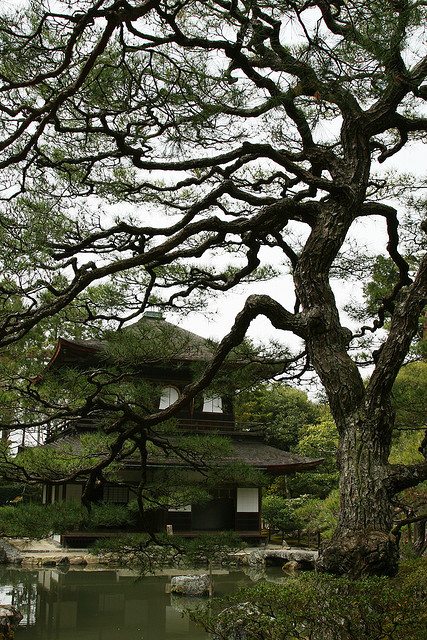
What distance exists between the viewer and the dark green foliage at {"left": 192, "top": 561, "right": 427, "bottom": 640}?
217 cm

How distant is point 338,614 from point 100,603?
6.32 meters

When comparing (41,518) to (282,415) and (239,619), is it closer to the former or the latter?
(239,619)

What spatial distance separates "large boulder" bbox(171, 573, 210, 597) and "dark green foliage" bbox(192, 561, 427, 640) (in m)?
6.28

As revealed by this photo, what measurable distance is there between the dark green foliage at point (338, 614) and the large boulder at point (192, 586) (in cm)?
628

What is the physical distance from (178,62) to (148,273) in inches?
56.5

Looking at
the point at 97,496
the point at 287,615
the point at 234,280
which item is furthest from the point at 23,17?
the point at 97,496

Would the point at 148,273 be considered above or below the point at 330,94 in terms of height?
below

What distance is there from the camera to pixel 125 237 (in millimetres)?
3816

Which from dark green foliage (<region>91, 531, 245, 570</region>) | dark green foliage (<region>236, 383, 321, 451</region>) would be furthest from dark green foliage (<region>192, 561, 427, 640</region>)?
dark green foliage (<region>236, 383, 321, 451</region>)

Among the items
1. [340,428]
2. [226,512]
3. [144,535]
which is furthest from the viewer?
[226,512]

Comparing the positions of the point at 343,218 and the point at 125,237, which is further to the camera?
the point at 125,237

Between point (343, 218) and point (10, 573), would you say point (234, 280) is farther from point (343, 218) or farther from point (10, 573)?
point (10, 573)

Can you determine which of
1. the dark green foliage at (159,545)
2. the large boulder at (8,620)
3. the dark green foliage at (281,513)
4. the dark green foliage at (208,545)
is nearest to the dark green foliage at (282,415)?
the dark green foliage at (281,513)

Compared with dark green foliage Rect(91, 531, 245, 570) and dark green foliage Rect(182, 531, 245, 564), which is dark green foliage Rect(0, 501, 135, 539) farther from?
dark green foliage Rect(182, 531, 245, 564)
